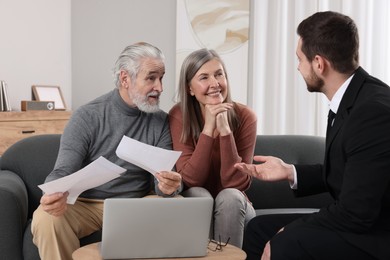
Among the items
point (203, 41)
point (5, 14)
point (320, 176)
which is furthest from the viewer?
point (203, 41)

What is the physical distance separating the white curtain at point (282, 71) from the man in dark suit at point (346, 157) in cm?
275

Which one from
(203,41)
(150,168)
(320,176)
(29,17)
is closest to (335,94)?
(320,176)

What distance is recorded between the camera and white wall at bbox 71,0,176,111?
17.2ft

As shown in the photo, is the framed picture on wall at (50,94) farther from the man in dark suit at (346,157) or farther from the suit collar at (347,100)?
the suit collar at (347,100)

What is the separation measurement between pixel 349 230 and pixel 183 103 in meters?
1.30

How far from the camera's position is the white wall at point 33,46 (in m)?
4.93

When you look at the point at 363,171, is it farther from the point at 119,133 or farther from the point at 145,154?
the point at 119,133

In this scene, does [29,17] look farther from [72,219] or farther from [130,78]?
[72,219]

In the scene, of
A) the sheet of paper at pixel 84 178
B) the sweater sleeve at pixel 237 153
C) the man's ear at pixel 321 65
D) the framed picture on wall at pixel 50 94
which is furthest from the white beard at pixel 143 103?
the framed picture on wall at pixel 50 94

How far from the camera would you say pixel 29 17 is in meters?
5.05

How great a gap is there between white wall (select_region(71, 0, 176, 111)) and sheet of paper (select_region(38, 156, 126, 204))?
113 inches

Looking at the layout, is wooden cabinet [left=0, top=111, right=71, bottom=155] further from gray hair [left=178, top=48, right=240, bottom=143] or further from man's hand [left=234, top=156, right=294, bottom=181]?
man's hand [left=234, top=156, right=294, bottom=181]

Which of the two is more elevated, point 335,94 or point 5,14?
point 5,14

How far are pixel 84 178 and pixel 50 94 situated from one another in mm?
2823
